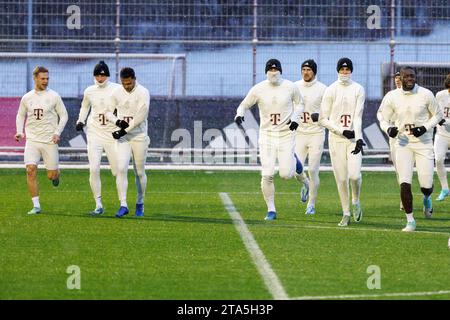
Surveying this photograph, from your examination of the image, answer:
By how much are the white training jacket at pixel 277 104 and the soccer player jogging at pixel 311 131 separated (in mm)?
1317

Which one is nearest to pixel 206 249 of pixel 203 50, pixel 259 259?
pixel 259 259

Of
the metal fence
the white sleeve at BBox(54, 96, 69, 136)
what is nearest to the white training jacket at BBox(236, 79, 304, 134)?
the white sleeve at BBox(54, 96, 69, 136)

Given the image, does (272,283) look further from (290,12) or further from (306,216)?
(290,12)

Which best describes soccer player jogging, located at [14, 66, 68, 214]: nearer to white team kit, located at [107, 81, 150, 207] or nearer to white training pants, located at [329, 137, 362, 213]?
white team kit, located at [107, 81, 150, 207]

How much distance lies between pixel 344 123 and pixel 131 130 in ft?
10.9

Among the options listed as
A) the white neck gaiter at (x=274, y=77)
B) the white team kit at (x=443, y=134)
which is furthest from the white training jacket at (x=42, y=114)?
the white team kit at (x=443, y=134)

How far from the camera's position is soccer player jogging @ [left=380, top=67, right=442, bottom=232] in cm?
1661

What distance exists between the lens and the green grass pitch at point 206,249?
38.3 ft

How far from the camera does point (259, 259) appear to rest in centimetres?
1366

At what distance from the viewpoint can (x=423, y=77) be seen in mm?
31219
